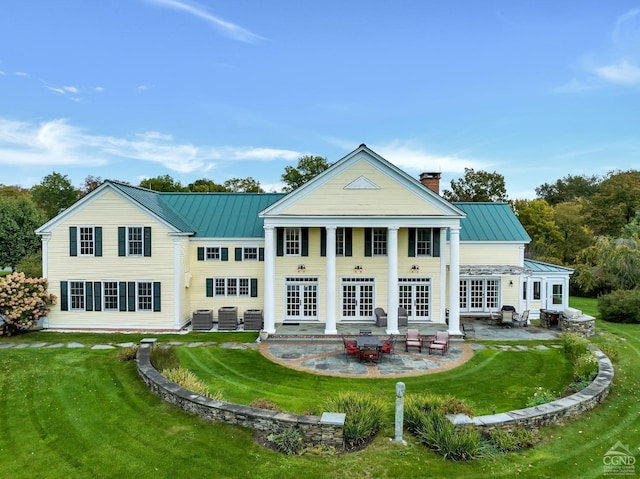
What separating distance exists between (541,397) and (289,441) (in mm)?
7695

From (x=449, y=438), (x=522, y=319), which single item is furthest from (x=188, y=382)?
(x=522, y=319)

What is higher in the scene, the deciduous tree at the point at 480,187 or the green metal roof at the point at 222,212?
the deciduous tree at the point at 480,187

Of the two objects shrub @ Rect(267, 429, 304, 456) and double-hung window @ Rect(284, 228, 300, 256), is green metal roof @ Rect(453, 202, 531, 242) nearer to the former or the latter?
double-hung window @ Rect(284, 228, 300, 256)

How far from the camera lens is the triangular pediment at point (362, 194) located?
1859 centimetres

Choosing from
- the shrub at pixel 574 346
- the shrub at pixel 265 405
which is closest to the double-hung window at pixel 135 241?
the shrub at pixel 265 405

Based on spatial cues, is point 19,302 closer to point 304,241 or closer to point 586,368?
point 304,241

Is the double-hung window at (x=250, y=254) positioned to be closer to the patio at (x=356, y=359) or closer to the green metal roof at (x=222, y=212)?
the green metal roof at (x=222, y=212)

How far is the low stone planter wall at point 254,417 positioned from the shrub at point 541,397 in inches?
231

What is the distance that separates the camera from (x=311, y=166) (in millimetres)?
49844

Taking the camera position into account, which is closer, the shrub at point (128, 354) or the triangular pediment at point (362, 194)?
the shrub at point (128, 354)

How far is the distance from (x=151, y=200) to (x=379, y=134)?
18.9 metres

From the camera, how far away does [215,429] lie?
8.73 meters

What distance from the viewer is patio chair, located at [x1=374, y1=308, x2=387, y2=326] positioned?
19.3m

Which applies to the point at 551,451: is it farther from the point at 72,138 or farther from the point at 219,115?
the point at 72,138
